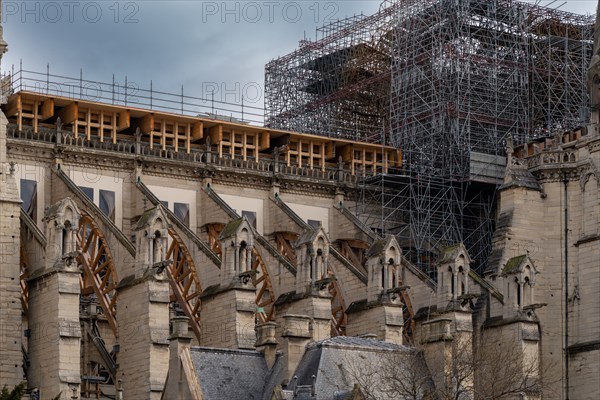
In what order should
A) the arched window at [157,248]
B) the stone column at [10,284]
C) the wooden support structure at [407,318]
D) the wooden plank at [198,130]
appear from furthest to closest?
the wooden plank at [198,130] < the wooden support structure at [407,318] < the arched window at [157,248] < the stone column at [10,284]

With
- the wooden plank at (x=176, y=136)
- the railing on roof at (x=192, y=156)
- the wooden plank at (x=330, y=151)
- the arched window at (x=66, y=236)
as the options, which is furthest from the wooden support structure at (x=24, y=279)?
the wooden plank at (x=330, y=151)

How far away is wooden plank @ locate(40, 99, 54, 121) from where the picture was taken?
295 ft

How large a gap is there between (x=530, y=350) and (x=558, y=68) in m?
20.5

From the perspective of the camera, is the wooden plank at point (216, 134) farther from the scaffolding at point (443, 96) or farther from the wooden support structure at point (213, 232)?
the scaffolding at point (443, 96)

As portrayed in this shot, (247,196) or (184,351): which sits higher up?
(247,196)

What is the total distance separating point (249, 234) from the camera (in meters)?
84.2

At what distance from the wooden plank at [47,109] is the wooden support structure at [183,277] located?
298 inches

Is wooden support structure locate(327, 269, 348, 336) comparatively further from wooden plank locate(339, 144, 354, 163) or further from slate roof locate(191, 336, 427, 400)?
slate roof locate(191, 336, 427, 400)

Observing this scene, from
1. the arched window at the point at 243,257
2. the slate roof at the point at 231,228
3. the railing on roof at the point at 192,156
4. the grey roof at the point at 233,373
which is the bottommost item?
the grey roof at the point at 233,373

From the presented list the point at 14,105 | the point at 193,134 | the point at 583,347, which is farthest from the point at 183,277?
the point at 583,347

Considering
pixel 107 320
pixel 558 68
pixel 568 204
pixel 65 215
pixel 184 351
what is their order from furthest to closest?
pixel 558 68
pixel 568 204
pixel 107 320
pixel 65 215
pixel 184 351

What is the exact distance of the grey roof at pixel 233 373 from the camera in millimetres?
68125

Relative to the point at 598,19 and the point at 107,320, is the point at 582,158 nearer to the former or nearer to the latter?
the point at 598,19

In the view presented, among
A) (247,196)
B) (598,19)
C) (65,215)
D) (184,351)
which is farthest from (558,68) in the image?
(184,351)
